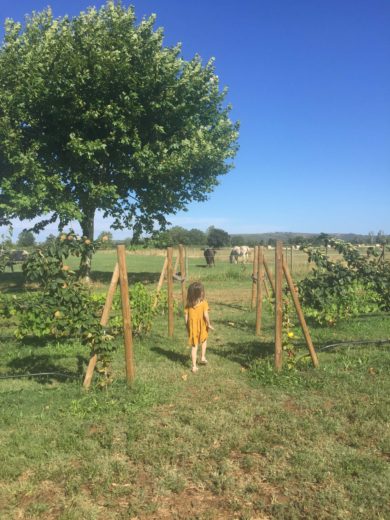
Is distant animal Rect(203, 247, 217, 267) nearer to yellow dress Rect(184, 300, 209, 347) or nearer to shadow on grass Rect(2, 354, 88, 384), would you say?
shadow on grass Rect(2, 354, 88, 384)

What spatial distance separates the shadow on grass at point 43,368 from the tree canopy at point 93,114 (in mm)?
9854

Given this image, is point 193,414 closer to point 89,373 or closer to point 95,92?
point 89,373

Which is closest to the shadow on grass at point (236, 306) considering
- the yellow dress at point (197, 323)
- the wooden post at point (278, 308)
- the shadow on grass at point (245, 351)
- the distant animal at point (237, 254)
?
the shadow on grass at point (245, 351)

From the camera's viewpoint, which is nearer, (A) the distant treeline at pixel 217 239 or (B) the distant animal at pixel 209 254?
(A) the distant treeline at pixel 217 239

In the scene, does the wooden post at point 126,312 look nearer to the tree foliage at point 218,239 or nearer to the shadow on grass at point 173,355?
the shadow on grass at point 173,355

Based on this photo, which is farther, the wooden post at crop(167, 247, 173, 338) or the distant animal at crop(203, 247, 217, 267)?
the distant animal at crop(203, 247, 217, 267)

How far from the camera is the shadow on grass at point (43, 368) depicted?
6.43 meters

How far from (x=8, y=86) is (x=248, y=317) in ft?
41.6

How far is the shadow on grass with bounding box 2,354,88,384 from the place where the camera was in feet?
21.1

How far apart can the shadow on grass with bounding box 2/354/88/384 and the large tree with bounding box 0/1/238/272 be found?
9.85 m

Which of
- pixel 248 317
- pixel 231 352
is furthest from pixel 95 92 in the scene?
pixel 231 352

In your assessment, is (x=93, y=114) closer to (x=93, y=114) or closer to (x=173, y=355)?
(x=93, y=114)

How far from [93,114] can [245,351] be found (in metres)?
11.4

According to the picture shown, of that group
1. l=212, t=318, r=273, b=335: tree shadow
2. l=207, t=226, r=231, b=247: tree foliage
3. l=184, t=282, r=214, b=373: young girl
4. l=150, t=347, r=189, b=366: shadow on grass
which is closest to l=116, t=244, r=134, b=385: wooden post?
l=184, t=282, r=214, b=373: young girl
